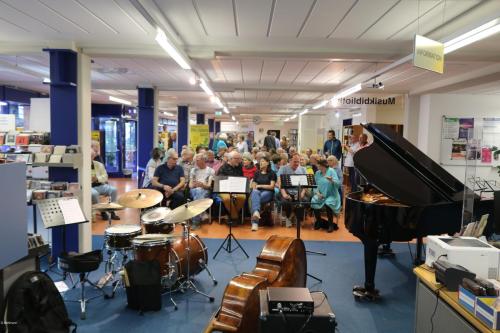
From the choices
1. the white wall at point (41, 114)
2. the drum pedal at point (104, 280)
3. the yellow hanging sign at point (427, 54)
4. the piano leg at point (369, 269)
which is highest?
the yellow hanging sign at point (427, 54)

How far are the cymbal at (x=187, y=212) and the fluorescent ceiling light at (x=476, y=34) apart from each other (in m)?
3.08

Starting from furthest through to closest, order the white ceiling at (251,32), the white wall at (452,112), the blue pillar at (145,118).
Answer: the blue pillar at (145,118) < the white wall at (452,112) < the white ceiling at (251,32)

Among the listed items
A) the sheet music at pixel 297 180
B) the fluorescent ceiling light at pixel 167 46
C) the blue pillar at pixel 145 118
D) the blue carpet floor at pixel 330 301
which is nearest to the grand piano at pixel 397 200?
the blue carpet floor at pixel 330 301

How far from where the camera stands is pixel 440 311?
2.51 metres

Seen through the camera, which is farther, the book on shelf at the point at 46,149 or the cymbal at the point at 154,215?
the book on shelf at the point at 46,149

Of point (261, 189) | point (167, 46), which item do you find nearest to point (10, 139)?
point (167, 46)

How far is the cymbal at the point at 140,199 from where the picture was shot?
13.5ft

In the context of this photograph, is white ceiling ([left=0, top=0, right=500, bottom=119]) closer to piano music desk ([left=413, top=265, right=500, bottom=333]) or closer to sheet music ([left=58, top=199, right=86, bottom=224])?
sheet music ([left=58, top=199, right=86, bottom=224])

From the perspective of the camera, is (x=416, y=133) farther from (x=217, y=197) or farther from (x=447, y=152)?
(x=217, y=197)

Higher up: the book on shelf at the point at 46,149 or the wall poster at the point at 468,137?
the wall poster at the point at 468,137

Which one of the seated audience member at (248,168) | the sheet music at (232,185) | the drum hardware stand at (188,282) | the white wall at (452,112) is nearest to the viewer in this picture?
the drum hardware stand at (188,282)

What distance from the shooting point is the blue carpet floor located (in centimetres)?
337

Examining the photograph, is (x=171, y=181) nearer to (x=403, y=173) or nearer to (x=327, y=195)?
(x=327, y=195)

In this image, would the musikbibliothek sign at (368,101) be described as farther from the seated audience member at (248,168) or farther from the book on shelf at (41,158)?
the book on shelf at (41,158)
